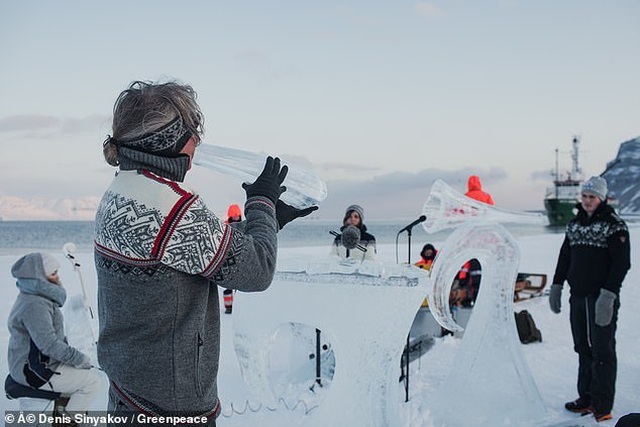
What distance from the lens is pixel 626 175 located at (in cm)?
12450

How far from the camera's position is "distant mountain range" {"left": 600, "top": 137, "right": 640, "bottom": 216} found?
11300 centimetres

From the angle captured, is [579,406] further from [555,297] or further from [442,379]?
[442,379]

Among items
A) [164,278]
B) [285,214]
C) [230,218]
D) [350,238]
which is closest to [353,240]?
[350,238]

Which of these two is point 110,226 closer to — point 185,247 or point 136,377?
point 185,247

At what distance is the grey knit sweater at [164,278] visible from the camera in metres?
1.26

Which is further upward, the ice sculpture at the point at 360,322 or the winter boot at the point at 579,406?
the ice sculpture at the point at 360,322

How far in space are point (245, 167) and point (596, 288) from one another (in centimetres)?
280

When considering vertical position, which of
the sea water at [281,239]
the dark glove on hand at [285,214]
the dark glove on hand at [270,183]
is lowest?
the sea water at [281,239]

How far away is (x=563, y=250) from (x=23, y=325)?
3.65 metres

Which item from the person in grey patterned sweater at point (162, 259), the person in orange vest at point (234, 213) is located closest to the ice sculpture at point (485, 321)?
the person in grey patterned sweater at point (162, 259)

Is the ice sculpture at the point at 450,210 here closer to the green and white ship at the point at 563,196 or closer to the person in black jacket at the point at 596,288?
the person in black jacket at the point at 596,288

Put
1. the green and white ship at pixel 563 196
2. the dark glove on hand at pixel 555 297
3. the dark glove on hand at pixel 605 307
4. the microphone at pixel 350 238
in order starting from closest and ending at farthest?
1. the dark glove on hand at pixel 605 307
2. the dark glove on hand at pixel 555 297
3. the microphone at pixel 350 238
4. the green and white ship at pixel 563 196

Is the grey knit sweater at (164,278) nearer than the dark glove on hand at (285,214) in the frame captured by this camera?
Yes

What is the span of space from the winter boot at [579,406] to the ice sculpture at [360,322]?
143 centimetres
